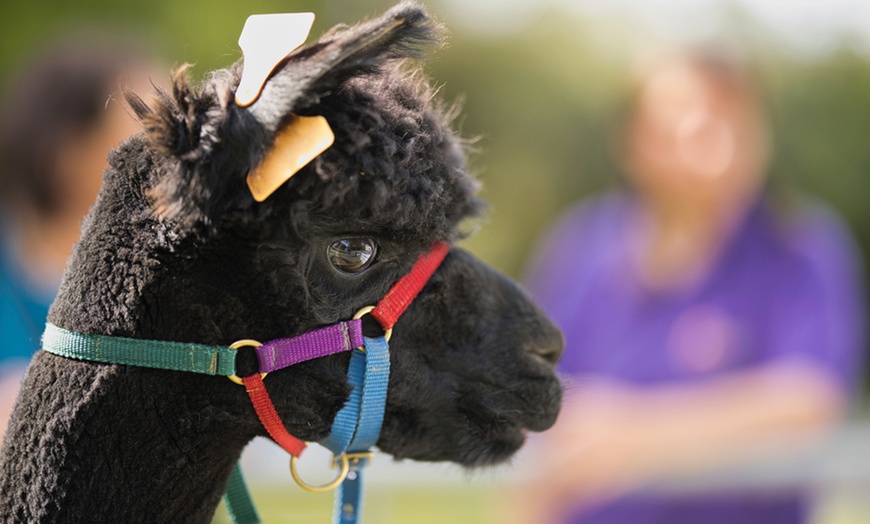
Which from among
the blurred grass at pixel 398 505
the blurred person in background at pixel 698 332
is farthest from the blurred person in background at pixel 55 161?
the blurred person in background at pixel 698 332

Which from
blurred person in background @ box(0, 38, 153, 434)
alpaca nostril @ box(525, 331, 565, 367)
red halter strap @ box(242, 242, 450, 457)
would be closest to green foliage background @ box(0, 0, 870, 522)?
blurred person in background @ box(0, 38, 153, 434)

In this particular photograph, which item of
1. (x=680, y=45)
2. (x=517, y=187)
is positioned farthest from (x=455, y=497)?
(x=517, y=187)

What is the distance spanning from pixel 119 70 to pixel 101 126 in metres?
0.22

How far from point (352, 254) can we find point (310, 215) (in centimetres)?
15

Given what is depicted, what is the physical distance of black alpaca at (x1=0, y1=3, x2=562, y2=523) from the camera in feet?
6.17

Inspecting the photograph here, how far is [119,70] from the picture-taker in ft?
10.6

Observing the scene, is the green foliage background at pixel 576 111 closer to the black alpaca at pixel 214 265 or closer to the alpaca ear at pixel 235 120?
the black alpaca at pixel 214 265

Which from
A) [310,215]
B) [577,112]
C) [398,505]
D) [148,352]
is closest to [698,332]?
[310,215]

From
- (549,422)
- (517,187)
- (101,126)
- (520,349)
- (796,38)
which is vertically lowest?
(517,187)

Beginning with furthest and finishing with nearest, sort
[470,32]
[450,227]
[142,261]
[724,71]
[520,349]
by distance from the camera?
[470,32], [724,71], [520,349], [450,227], [142,261]

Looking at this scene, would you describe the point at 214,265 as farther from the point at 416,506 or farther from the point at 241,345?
the point at 416,506

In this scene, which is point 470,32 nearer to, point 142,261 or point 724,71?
point 724,71

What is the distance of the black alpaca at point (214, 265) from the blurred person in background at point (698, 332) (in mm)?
2002

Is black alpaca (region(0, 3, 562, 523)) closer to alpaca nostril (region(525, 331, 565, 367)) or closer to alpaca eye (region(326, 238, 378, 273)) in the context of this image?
alpaca eye (region(326, 238, 378, 273))
